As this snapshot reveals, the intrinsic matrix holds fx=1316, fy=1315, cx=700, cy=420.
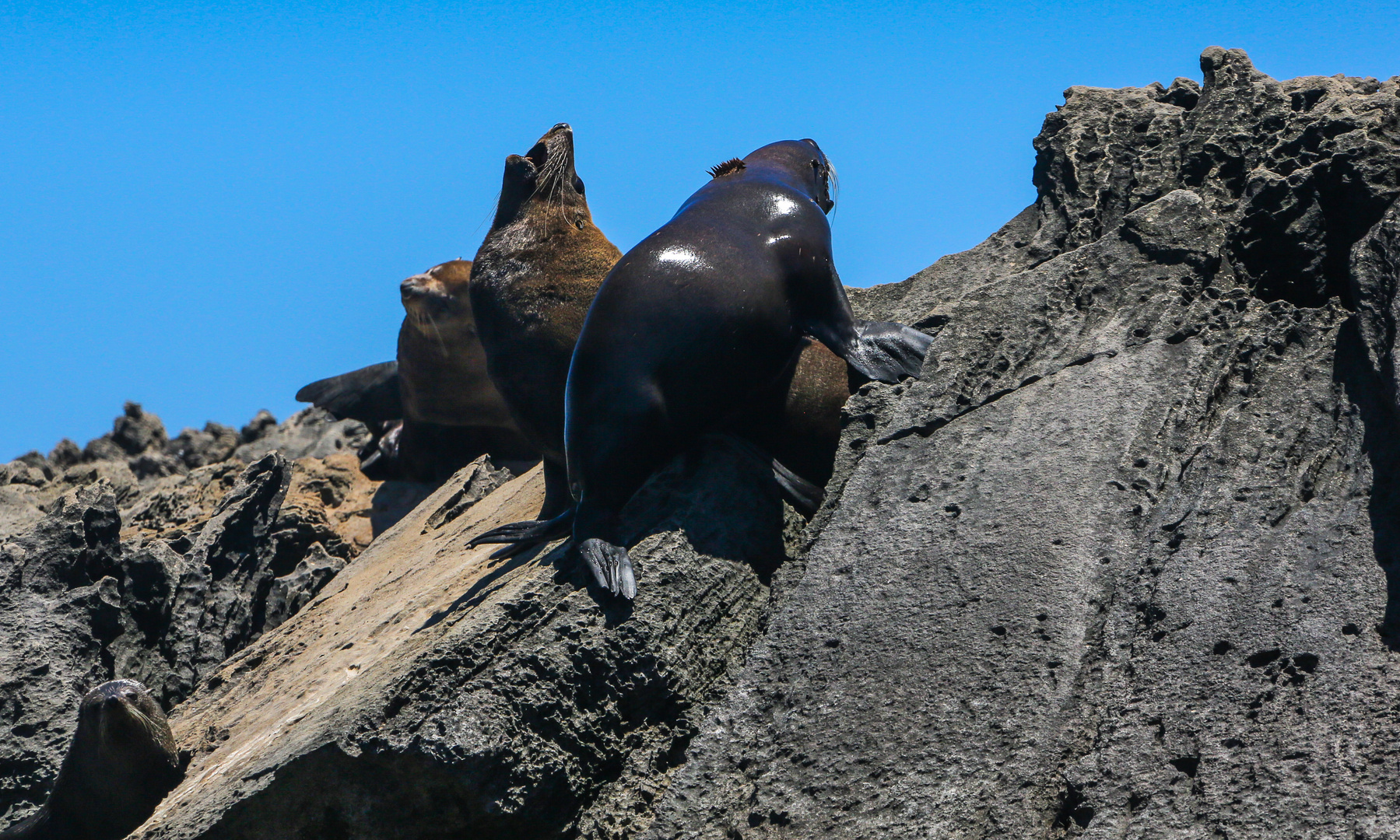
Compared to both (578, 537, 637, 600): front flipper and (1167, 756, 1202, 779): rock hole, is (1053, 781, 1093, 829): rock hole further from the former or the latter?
(578, 537, 637, 600): front flipper

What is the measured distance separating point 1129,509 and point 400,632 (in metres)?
2.35

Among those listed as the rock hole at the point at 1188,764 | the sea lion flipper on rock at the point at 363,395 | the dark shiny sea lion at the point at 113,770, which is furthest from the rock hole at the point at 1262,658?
→ the sea lion flipper on rock at the point at 363,395

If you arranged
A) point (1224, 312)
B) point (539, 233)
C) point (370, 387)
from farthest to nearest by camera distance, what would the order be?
point (370, 387), point (539, 233), point (1224, 312)

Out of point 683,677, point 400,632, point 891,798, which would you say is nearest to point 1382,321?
point 891,798

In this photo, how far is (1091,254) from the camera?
4309 mm

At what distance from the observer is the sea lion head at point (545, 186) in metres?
5.99

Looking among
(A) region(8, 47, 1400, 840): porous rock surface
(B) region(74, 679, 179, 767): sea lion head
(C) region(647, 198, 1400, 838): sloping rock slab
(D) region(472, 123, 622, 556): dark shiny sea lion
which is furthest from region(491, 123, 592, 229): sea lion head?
(B) region(74, 679, 179, 767): sea lion head

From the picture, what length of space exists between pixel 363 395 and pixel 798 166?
5.35 meters

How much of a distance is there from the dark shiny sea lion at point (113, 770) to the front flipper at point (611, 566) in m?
1.62

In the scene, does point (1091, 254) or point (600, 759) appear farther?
point (1091, 254)

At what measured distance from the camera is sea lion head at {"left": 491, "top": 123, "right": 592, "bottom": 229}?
599 centimetres

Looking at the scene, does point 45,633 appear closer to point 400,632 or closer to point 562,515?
point 400,632

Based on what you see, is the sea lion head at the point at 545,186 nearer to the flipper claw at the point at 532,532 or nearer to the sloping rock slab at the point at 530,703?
the flipper claw at the point at 532,532

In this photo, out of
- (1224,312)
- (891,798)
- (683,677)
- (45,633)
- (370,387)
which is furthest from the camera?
(370,387)
